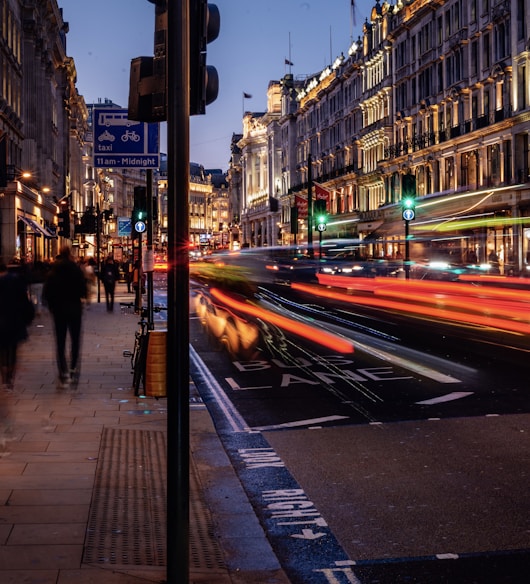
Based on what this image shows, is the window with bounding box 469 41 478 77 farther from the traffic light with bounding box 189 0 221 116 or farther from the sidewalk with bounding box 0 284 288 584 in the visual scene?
the traffic light with bounding box 189 0 221 116

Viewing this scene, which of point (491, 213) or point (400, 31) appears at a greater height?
point (400, 31)

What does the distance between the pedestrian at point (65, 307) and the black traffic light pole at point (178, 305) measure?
868 centimetres

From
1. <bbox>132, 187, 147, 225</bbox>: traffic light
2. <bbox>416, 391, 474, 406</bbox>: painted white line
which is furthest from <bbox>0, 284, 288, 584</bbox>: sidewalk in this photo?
<bbox>132, 187, 147, 225</bbox>: traffic light

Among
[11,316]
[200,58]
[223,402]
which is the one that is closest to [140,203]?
[223,402]

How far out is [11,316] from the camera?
35.8ft

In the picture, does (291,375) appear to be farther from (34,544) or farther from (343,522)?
(34,544)

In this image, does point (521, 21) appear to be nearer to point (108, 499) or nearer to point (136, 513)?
point (108, 499)

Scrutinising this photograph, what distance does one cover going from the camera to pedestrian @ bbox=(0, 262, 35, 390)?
10.8 m

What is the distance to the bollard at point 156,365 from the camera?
12094 mm

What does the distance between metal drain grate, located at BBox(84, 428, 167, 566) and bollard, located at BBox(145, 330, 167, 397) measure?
243 centimetres

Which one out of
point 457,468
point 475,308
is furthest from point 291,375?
point 475,308

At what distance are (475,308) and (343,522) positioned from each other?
20483 millimetres

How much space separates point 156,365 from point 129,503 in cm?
525

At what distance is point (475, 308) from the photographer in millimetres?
26484
